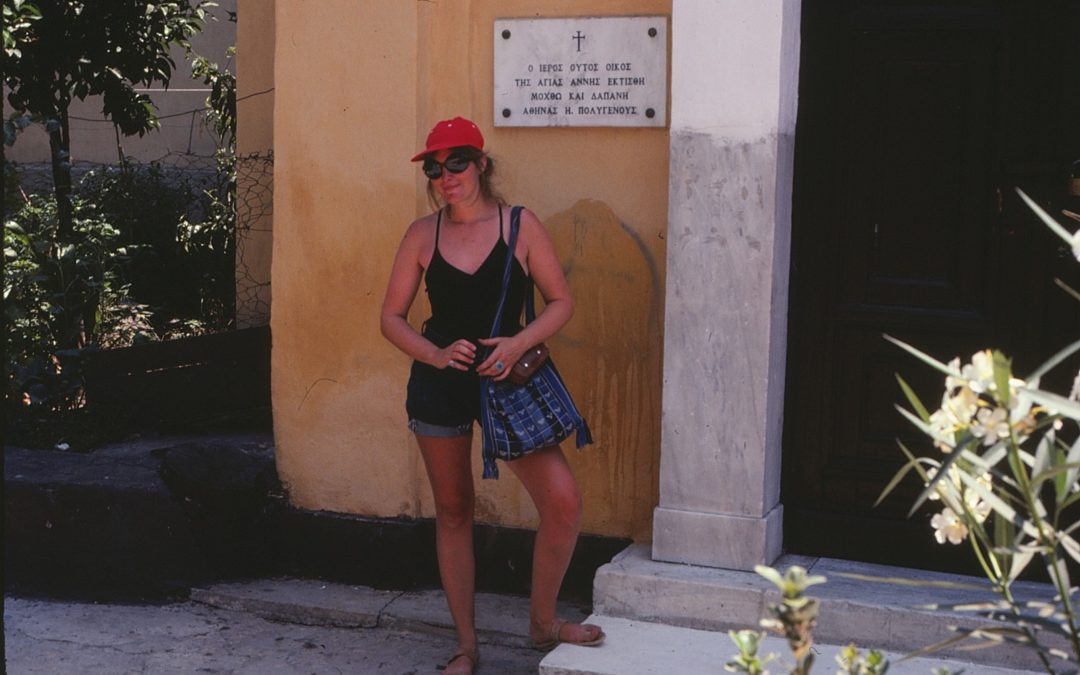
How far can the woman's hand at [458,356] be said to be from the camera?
14.3ft

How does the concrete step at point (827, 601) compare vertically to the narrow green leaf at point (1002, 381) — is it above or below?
below

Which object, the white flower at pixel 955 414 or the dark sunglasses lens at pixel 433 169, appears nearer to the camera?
the white flower at pixel 955 414

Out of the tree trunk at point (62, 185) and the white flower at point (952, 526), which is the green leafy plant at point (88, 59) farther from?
the white flower at point (952, 526)

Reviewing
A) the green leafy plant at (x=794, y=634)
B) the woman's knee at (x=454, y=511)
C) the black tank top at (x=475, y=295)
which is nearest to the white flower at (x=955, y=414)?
the green leafy plant at (x=794, y=634)

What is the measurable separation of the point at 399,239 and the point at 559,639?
1.69m

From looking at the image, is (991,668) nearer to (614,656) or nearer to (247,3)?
(614,656)

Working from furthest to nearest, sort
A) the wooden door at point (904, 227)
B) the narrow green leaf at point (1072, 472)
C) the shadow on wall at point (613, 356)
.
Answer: the shadow on wall at point (613, 356), the wooden door at point (904, 227), the narrow green leaf at point (1072, 472)

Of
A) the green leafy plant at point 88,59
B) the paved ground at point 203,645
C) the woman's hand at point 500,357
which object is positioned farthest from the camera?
the green leafy plant at point 88,59

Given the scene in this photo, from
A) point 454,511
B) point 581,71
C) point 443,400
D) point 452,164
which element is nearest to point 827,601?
point 454,511

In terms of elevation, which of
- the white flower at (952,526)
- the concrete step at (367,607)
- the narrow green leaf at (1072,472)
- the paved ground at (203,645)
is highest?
the narrow green leaf at (1072,472)

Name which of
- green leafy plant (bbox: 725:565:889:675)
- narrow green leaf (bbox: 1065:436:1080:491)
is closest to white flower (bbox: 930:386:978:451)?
narrow green leaf (bbox: 1065:436:1080:491)

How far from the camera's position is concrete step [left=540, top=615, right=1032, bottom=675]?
423cm

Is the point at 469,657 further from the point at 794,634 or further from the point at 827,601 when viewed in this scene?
the point at 794,634

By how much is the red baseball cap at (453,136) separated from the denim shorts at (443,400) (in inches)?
26.8
